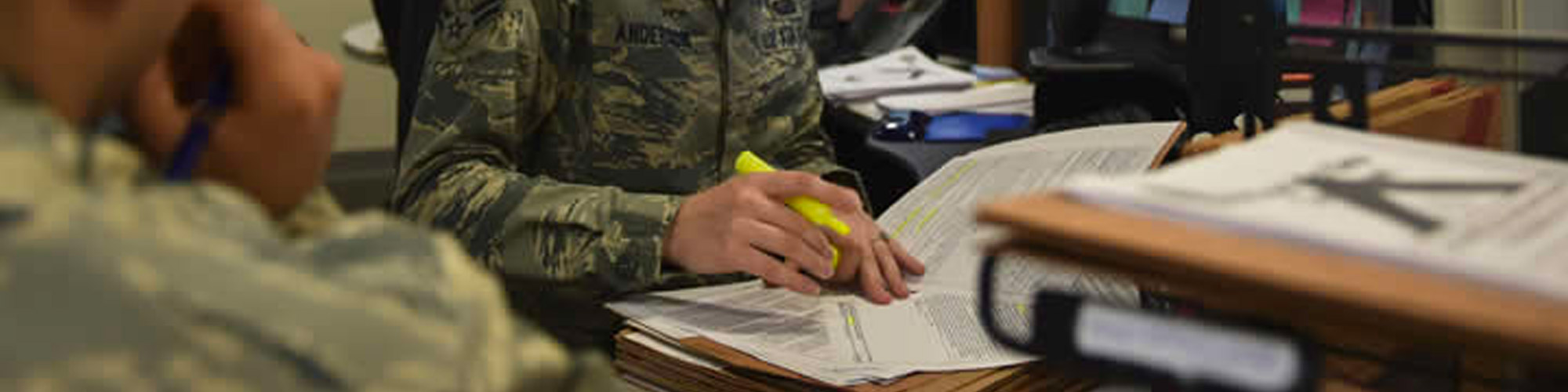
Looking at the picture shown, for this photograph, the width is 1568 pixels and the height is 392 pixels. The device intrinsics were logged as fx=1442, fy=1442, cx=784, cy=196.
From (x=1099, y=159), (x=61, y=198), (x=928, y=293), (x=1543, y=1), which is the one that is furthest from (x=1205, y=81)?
(x=61, y=198)

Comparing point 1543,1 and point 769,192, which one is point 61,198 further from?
point 1543,1

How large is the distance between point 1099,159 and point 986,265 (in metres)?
0.54

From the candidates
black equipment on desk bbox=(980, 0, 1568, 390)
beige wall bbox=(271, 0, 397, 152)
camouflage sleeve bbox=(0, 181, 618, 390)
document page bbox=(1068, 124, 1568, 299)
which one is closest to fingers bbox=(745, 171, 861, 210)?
black equipment on desk bbox=(980, 0, 1568, 390)

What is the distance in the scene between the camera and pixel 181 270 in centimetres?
→ 45

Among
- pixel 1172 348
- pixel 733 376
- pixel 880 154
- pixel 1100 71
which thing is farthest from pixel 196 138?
pixel 1100 71

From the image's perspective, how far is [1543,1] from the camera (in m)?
1.35

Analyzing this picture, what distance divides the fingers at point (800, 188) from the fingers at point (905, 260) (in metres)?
0.05

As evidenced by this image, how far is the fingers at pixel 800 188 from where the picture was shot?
1.13 metres

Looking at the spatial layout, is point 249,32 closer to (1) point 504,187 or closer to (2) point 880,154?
(1) point 504,187

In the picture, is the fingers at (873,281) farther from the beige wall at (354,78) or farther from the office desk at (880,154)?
the beige wall at (354,78)

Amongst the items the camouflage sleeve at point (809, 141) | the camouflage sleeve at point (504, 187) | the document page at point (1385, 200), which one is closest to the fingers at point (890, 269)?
the camouflage sleeve at point (504, 187)

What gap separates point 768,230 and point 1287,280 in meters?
0.67

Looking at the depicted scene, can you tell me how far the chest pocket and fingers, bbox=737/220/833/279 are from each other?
222mm

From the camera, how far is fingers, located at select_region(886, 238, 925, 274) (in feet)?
3.78
